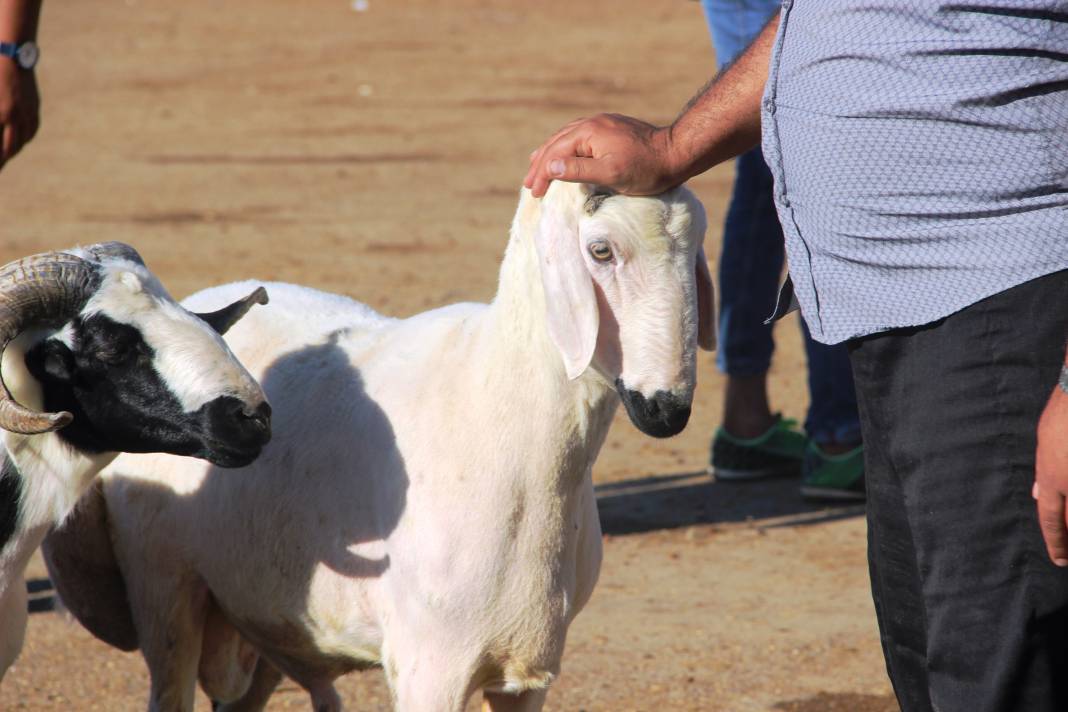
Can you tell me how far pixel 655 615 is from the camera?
5.76 m

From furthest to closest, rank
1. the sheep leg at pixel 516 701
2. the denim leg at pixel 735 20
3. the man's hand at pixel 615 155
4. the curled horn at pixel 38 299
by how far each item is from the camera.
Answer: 1. the denim leg at pixel 735 20
2. the sheep leg at pixel 516 701
3. the curled horn at pixel 38 299
4. the man's hand at pixel 615 155

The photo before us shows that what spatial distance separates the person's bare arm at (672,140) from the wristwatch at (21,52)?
198cm

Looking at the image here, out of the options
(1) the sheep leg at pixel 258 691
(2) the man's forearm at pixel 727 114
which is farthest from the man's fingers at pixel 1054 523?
(1) the sheep leg at pixel 258 691

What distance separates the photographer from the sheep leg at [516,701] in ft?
12.3

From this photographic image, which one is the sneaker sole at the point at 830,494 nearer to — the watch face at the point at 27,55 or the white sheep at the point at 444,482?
the white sheep at the point at 444,482

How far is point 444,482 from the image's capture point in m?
3.55

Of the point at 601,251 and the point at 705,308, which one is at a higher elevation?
the point at 601,251

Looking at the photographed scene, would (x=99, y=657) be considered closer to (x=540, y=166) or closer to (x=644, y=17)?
(x=540, y=166)

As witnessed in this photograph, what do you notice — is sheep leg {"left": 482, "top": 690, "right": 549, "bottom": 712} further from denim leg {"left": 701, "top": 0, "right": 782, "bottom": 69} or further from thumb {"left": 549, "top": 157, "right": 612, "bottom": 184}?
denim leg {"left": 701, "top": 0, "right": 782, "bottom": 69}

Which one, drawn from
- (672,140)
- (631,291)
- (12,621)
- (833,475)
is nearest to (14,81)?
(12,621)

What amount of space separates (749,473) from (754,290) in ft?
3.01

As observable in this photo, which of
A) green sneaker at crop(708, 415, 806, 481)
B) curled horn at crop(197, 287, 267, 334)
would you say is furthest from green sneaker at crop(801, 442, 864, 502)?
curled horn at crop(197, 287, 267, 334)

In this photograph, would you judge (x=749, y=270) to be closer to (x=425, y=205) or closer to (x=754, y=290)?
(x=754, y=290)

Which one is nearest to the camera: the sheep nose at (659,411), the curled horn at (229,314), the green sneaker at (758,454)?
the sheep nose at (659,411)
